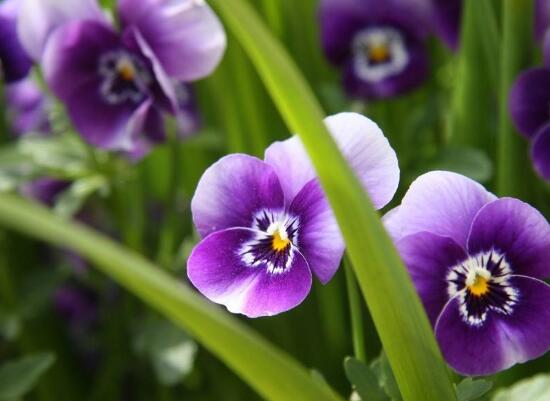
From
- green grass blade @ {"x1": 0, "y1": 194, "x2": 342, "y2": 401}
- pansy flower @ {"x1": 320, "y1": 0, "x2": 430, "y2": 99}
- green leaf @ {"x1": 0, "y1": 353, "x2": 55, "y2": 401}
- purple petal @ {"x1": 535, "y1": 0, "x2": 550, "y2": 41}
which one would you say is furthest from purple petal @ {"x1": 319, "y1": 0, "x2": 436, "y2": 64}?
green grass blade @ {"x1": 0, "y1": 194, "x2": 342, "y2": 401}

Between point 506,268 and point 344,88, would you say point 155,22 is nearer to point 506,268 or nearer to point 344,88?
point 344,88

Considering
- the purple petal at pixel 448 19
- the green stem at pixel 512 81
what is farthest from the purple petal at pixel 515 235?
the purple petal at pixel 448 19

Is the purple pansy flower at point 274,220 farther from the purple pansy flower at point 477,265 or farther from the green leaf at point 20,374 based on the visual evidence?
the green leaf at point 20,374

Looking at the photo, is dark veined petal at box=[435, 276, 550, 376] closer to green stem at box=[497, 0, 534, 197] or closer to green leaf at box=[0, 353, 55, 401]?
green stem at box=[497, 0, 534, 197]

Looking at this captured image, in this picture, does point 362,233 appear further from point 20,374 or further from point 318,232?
point 20,374

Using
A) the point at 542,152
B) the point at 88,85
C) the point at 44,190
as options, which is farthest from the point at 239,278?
the point at 44,190

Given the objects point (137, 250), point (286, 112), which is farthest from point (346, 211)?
point (137, 250)
